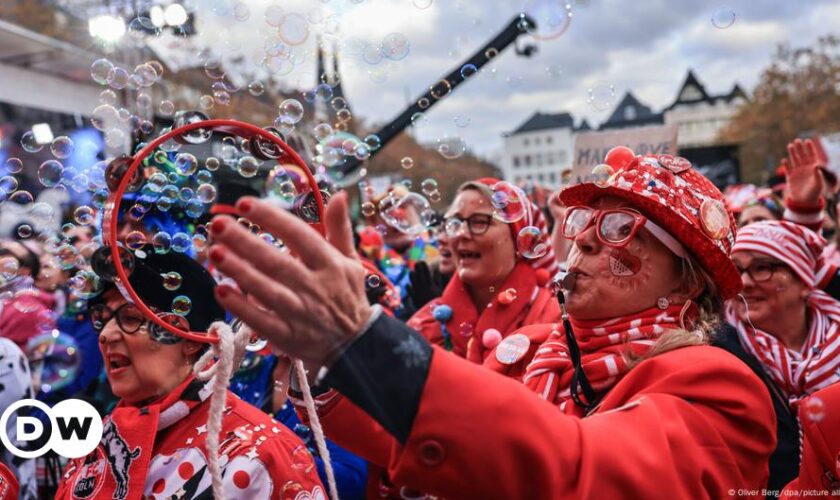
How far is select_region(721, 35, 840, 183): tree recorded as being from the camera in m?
36.1

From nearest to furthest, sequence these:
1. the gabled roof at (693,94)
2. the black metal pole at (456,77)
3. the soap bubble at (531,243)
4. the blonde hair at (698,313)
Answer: the blonde hair at (698,313) < the soap bubble at (531,243) < the black metal pole at (456,77) < the gabled roof at (693,94)

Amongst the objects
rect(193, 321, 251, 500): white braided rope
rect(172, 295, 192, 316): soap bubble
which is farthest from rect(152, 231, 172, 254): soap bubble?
rect(193, 321, 251, 500): white braided rope

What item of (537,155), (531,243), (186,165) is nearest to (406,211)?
(531,243)

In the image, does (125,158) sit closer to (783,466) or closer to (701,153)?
(783,466)

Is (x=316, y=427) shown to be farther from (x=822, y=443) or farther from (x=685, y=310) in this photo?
(x=822, y=443)

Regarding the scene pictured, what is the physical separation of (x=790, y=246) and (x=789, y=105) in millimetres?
40378

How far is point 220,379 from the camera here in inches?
56.9

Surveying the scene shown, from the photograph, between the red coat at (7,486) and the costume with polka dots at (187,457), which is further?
the red coat at (7,486)

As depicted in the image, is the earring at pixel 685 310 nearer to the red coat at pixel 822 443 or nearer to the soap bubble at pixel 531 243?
the red coat at pixel 822 443

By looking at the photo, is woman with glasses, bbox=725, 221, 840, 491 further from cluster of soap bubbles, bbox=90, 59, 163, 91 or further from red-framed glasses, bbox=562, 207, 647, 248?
cluster of soap bubbles, bbox=90, 59, 163, 91

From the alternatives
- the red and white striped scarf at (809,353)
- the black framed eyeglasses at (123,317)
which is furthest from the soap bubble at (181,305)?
the red and white striped scarf at (809,353)

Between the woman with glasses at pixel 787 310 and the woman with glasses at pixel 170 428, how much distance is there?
2.28 meters

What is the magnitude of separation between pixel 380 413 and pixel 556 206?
4704mm

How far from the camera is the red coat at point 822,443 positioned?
2029 millimetres
